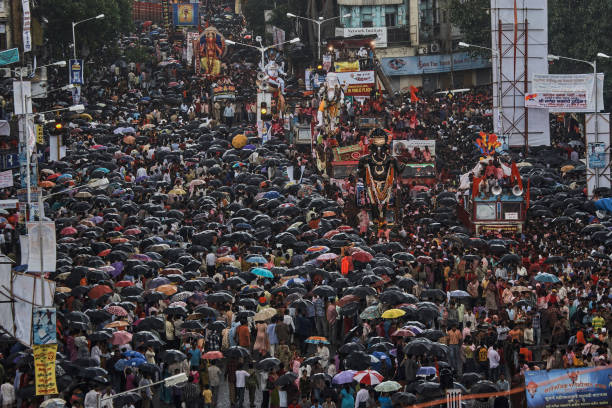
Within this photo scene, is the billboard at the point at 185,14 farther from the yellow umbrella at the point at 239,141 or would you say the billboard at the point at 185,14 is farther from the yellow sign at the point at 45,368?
the yellow sign at the point at 45,368

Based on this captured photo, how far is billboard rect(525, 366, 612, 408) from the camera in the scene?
76.6ft

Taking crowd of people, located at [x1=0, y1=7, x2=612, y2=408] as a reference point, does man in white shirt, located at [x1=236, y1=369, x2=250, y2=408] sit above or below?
below

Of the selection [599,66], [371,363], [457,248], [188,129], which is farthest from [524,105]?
[371,363]

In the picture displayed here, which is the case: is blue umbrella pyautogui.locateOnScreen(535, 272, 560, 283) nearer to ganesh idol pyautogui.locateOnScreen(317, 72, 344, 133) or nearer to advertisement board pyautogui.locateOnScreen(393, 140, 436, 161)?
advertisement board pyautogui.locateOnScreen(393, 140, 436, 161)

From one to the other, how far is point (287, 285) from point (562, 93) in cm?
2919

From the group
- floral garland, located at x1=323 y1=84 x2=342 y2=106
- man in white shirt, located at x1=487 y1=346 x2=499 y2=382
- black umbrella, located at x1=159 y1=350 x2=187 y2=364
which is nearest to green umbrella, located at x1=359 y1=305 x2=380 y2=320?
man in white shirt, located at x1=487 y1=346 x2=499 y2=382

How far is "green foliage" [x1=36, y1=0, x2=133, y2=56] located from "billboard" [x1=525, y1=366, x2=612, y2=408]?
58.1 meters

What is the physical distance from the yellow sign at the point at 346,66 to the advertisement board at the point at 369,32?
16.2 meters

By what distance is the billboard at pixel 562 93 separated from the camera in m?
56.3

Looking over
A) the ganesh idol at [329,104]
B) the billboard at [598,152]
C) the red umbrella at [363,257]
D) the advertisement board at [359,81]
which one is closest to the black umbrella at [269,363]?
the red umbrella at [363,257]

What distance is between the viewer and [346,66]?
6869cm

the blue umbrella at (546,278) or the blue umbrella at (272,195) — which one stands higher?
the blue umbrella at (272,195)

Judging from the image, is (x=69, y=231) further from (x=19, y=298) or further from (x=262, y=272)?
(x=19, y=298)

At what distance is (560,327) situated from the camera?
96.0 ft
